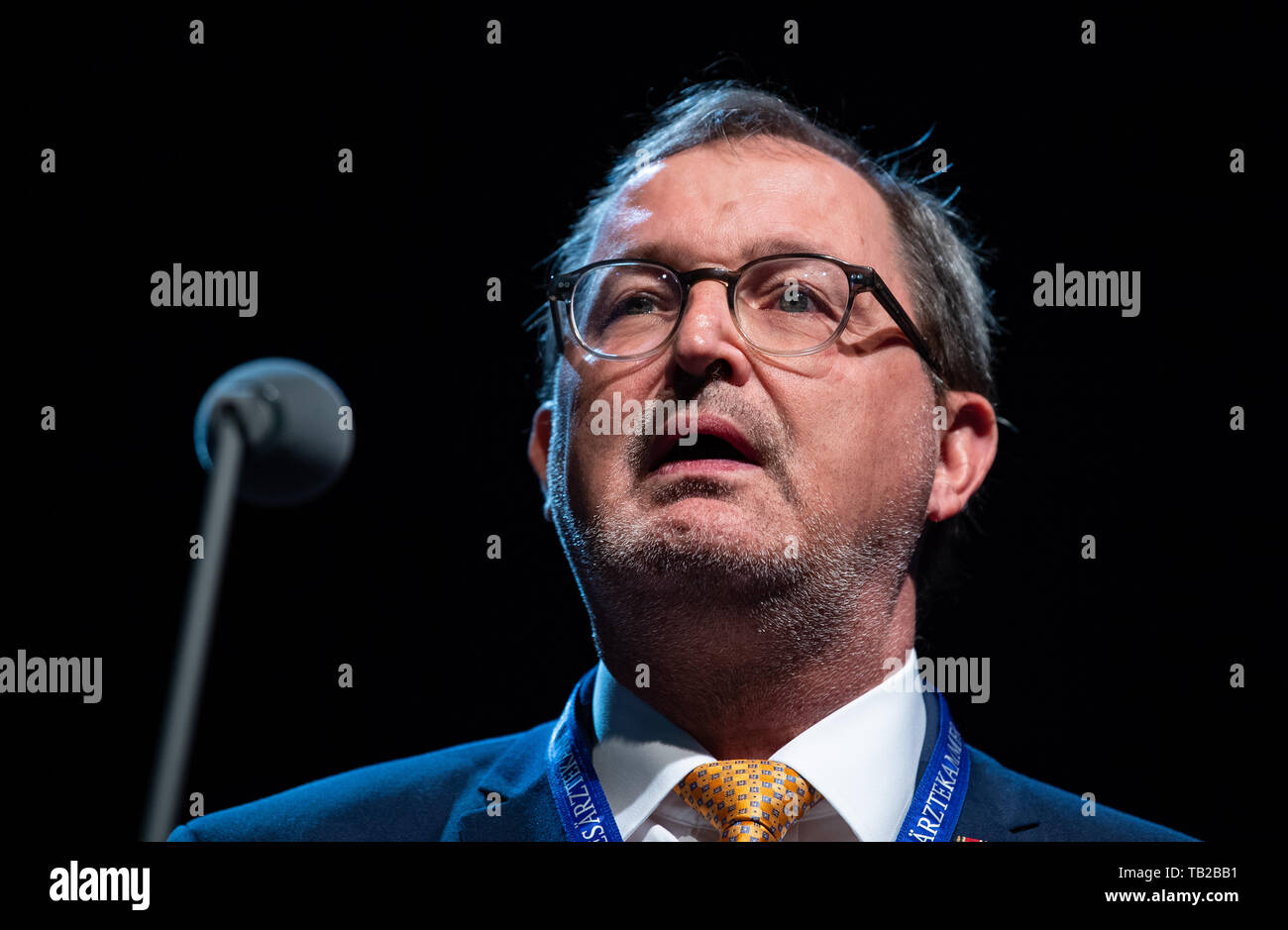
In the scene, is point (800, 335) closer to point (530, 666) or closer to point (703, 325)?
point (703, 325)

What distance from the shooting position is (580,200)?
2.74m

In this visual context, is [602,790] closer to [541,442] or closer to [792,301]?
[541,442]

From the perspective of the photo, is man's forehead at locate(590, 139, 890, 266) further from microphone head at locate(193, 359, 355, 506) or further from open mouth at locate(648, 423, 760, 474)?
microphone head at locate(193, 359, 355, 506)

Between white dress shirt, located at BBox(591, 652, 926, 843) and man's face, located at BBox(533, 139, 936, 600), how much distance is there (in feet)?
0.93

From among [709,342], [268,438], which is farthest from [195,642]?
[709,342]

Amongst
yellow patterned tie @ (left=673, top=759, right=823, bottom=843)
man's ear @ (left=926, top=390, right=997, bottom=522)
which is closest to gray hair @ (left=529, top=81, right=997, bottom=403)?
man's ear @ (left=926, top=390, right=997, bottom=522)

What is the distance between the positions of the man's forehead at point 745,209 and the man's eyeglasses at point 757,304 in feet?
0.13

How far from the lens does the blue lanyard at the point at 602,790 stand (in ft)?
6.14

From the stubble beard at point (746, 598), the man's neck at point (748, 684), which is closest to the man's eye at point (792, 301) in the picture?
the stubble beard at point (746, 598)

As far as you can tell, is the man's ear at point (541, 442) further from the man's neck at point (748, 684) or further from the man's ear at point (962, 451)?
the man's ear at point (962, 451)

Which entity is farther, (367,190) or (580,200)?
(367,190)
